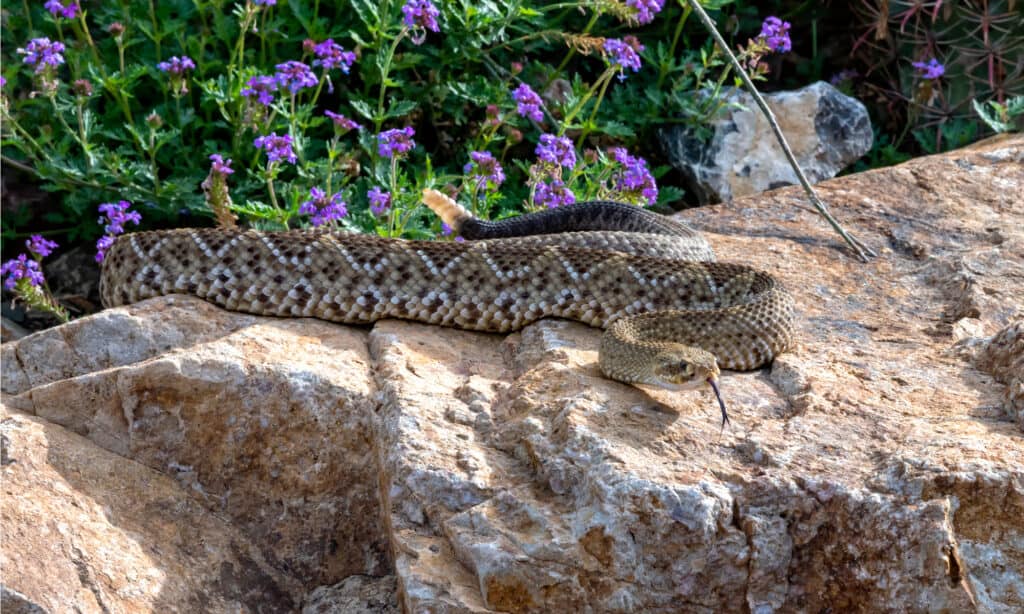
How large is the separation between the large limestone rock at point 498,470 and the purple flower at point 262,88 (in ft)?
4.51

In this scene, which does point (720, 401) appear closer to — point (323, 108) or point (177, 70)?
point (177, 70)

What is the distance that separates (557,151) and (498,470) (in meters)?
2.54

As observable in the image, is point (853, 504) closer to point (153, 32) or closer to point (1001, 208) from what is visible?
point (1001, 208)

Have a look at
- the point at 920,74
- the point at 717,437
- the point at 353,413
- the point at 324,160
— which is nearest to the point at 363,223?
the point at 324,160

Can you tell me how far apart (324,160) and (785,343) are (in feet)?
8.36

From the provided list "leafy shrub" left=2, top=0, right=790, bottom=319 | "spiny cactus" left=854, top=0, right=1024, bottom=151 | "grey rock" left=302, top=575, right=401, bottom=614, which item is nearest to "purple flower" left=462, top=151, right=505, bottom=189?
"leafy shrub" left=2, top=0, right=790, bottom=319

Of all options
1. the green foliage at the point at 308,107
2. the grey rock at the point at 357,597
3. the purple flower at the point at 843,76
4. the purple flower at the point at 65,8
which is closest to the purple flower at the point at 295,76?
the green foliage at the point at 308,107

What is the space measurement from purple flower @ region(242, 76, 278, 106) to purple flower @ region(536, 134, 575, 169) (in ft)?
3.90

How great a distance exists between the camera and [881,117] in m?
7.97

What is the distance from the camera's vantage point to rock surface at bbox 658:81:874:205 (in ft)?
23.2

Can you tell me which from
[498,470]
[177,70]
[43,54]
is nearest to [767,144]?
[177,70]

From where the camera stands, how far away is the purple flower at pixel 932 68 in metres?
7.41

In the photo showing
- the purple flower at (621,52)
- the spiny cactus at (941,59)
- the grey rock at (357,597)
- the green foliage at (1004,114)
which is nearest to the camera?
the grey rock at (357,597)

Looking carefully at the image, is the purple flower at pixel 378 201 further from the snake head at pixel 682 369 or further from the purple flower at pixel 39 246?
the snake head at pixel 682 369
